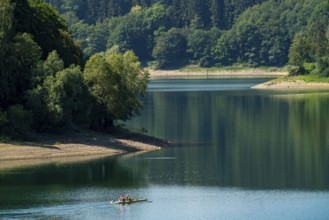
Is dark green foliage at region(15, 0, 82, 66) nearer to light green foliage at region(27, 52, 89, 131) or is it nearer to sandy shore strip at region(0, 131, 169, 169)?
light green foliage at region(27, 52, 89, 131)

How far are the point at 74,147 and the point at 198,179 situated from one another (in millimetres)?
20786

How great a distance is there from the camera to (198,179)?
10069 cm

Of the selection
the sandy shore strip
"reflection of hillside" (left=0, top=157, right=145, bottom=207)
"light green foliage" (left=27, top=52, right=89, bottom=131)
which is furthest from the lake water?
"light green foliage" (left=27, top=52, right=89, bottom=131)

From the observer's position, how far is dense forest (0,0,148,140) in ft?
381

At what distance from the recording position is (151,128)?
14612 cm

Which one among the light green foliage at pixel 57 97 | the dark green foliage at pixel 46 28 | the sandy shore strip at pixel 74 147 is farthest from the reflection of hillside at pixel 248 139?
the dark green foliage at pixel 46 28

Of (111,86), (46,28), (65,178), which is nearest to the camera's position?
(65,178)

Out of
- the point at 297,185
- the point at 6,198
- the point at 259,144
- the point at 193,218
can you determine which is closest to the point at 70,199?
the point at 6,198

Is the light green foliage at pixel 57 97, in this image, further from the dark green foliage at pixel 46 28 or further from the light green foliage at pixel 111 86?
the dark green foliage at pixel 46 28

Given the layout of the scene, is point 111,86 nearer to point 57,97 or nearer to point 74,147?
point 57,97

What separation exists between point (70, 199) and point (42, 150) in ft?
78.9

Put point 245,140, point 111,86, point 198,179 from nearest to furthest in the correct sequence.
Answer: point 198,179
point 111,86
point 245,140

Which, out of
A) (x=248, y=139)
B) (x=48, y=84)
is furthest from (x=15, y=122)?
(x=248, y=139)

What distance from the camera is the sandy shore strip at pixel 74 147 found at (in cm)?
11112
